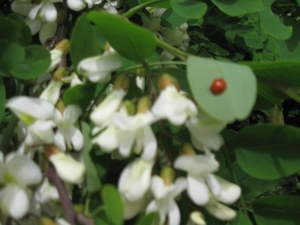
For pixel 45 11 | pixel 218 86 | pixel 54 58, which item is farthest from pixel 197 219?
pixel 45 11

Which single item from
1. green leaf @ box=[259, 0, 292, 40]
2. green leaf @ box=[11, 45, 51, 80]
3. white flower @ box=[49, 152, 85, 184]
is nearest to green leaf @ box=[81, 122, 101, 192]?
white flower @ box=[49, 152, 85, 184]

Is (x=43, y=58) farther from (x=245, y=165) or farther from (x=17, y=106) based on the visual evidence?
(x=245, y=165)

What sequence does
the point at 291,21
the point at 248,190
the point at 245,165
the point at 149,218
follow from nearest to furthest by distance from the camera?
the point at 149,218 → the point at 245,165 → the point at 248,190 → the point at 291,21

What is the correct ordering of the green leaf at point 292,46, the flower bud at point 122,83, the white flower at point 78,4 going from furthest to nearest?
the green leaf at point 292,46 < the white flower at point 78,4 < the flower bud at point 122,83

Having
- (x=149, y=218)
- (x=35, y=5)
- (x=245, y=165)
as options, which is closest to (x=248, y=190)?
(x=245, y=165)

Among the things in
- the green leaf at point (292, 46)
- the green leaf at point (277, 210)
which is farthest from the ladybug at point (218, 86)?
the green leaf at point (292, 46)

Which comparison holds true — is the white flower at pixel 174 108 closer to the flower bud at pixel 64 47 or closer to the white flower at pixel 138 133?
the white flower at pixel 138 133

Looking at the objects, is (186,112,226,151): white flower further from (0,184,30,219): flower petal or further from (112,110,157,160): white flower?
(0,184,30,219): flower petal

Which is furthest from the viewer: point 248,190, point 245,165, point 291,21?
point 291,21
